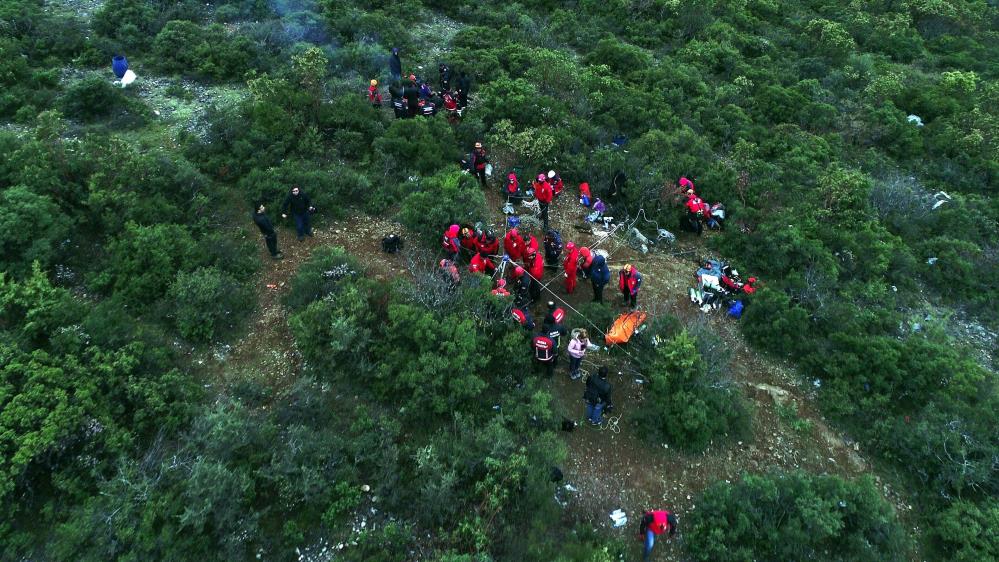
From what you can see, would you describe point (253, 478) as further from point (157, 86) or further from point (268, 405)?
point (157, 86)

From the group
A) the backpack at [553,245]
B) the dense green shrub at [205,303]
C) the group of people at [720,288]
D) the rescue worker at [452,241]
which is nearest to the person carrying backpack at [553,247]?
Answer: the backpack at [553,245]

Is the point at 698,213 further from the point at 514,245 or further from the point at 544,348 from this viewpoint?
the point at 544,348

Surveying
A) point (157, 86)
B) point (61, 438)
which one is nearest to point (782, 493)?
point (61, 438)

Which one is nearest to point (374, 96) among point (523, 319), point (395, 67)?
point (395, 67)

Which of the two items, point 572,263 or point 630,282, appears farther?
point 572,263

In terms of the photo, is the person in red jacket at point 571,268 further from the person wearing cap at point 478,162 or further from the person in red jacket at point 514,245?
the person wearing cap at point 478,162

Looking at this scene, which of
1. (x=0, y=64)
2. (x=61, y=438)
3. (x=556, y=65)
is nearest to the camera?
(x=61, y=438)
